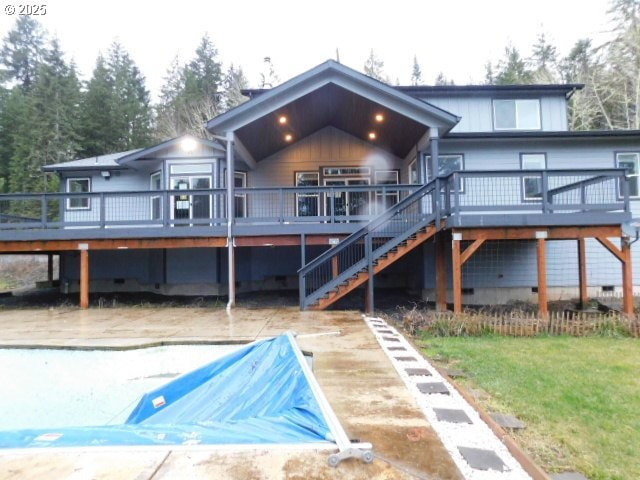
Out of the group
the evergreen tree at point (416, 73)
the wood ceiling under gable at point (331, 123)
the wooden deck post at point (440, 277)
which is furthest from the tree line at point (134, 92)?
the wooden deck post at point (440, 277)

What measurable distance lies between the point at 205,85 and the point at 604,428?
1503 inches

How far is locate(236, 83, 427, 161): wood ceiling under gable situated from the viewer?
10391 mm

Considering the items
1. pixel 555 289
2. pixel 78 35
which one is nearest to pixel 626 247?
pixel 555 289

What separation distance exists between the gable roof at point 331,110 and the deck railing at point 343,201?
5.39 feet

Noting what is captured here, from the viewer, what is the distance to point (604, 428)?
3299mm

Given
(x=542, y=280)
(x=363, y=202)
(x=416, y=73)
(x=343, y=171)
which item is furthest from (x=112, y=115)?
(x=416, y=73)

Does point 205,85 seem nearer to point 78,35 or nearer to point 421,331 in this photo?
point 78,35

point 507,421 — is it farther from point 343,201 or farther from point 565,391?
point 343,201

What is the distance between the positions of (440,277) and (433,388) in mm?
5887

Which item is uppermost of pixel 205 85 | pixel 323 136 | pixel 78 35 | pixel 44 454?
pixel 78 35

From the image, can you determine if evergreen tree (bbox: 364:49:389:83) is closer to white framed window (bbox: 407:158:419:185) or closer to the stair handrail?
white framed window (bbox: 407:158:419:185)

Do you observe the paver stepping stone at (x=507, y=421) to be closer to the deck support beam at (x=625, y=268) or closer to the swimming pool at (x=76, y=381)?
the swimming pool at (x=76, y=381)

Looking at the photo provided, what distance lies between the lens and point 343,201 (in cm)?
1288

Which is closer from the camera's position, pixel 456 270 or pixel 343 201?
pixel 456 270
